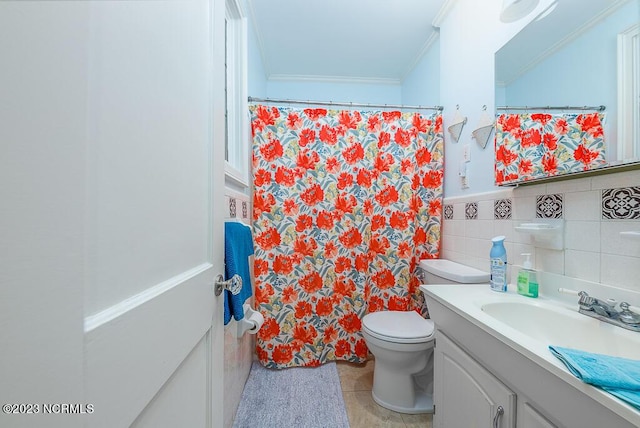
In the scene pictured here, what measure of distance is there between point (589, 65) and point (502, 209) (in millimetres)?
605

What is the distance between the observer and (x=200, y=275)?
63 cm

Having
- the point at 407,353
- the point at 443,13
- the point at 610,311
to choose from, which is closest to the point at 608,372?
the point at 610,311

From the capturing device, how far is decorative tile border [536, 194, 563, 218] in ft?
3.18

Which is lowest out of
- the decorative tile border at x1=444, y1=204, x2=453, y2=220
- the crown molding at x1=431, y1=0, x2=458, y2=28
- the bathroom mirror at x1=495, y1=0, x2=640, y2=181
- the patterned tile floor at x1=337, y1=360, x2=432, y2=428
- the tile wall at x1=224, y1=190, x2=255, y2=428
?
the patterned tile floor at x1=337, y1=360, x2=432, y2=428

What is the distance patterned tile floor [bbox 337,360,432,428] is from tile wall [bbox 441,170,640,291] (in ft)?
2.90

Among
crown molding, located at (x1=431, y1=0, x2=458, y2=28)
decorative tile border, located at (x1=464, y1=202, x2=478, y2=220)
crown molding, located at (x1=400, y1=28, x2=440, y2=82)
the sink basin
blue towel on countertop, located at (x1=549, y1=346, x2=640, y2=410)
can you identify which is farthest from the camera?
crown molding, located at (x1=400, y1=28, x2=440, y2=82)

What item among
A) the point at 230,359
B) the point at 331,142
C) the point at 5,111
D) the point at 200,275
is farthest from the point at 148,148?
the point at 331,142

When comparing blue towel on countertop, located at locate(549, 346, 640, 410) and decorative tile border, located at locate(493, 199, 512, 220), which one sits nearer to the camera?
blue towel on countertop, located at locate(549, 346, 640, 410)

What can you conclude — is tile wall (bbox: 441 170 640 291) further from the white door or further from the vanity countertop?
the white door

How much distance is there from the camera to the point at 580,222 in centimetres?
90

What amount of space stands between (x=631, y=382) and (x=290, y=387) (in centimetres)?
154

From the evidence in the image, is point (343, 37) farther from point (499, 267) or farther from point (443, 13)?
point (499, 267)

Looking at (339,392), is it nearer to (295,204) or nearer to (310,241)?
(310,241)

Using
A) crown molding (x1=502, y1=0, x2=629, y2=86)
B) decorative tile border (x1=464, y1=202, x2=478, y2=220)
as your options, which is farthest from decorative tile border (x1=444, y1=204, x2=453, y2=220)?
crown molding (x1=502, y1=0, x2=629, y2=86)
